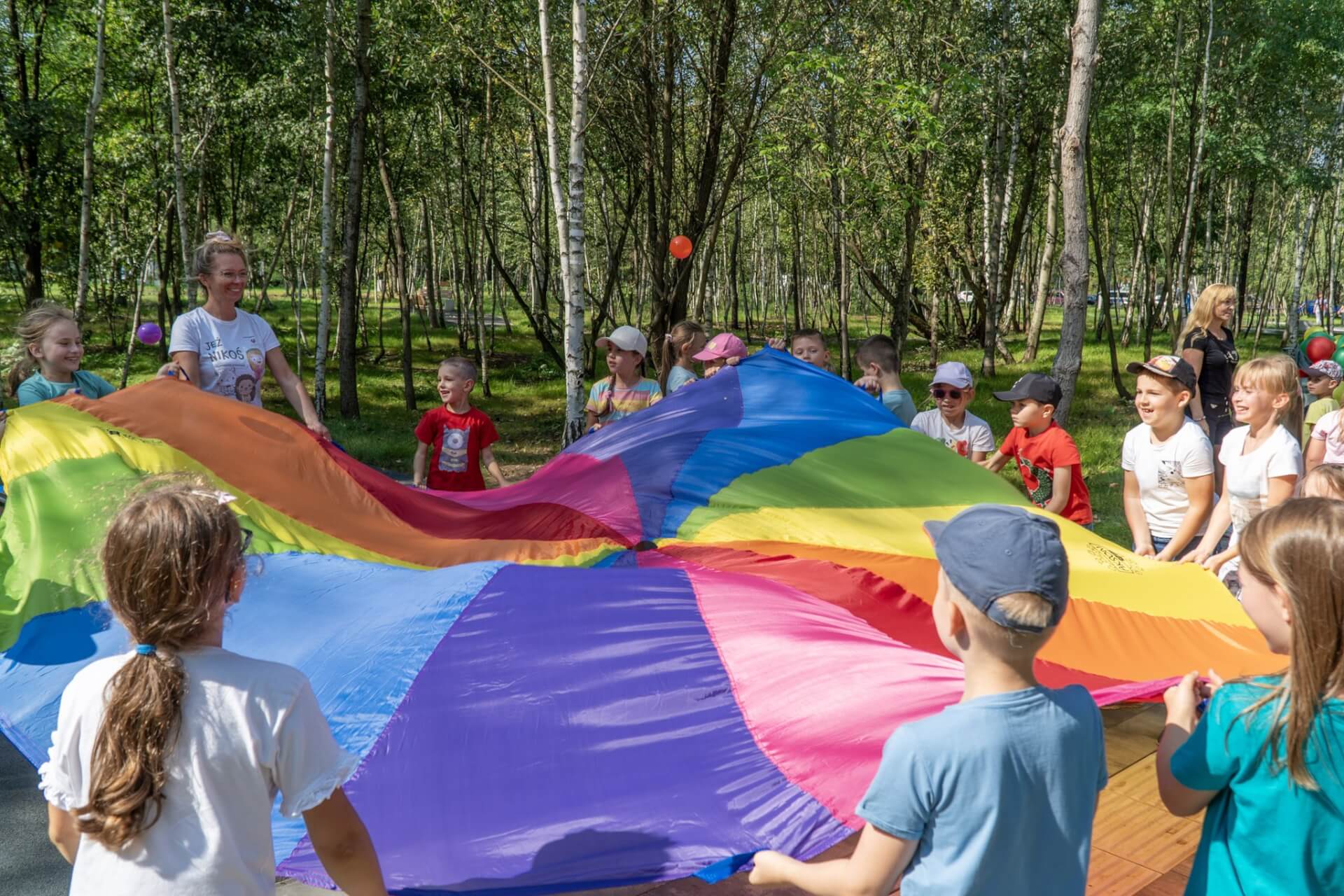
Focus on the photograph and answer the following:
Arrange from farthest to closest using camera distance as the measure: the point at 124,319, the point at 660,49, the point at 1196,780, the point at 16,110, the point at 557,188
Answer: the point at 124,319 < the point at 16,110 < the point at 660,49 < the point at 557,188 < the point at 1196,780

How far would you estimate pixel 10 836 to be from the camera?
136 inches

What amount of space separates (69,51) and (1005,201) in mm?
17586

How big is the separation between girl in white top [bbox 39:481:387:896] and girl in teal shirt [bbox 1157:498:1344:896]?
153 centimetres

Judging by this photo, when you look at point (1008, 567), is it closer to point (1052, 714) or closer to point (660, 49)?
point (1052, 714)

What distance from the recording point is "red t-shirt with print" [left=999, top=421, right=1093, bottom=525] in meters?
5.04

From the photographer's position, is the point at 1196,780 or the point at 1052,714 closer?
the point at 1052,714

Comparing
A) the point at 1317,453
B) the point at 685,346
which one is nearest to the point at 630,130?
the point at 685,346

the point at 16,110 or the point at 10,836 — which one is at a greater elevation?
the point at 16,110

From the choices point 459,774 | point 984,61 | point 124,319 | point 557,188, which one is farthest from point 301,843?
point 124,319

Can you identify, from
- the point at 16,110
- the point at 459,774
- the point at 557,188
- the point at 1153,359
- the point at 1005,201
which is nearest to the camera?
the point at 459,774

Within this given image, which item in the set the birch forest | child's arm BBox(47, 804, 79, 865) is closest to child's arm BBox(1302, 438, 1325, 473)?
the birch forest

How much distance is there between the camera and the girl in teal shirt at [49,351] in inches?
185

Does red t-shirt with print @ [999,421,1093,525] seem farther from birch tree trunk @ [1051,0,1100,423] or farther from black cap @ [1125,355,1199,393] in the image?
birch tree trunk @ [1051,0,1100,423]

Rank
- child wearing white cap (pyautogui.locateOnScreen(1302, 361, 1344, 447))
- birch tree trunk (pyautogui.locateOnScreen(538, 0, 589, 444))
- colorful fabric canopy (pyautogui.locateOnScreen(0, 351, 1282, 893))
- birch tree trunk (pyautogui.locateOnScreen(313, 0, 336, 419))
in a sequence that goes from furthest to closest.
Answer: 1. birch tree trunk (pyautogui.locateOnScreen(313, 0, 336, 419))
2. birch tree trunk (pyautogui.locateOnScreen(538, 0, 589, 444))
3. child wearing white cap (pyautogui.locateOnScreen(1302, 361, 1344, 447))
4. colorful fabric canopy (pyautogui.locateOnScreen(0, 351, 1282, 893))
